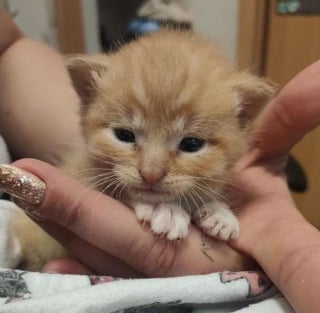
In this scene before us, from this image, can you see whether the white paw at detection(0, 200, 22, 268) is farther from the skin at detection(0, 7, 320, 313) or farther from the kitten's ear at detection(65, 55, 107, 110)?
the kitten's ear at detection(65, 55, 107, 110)

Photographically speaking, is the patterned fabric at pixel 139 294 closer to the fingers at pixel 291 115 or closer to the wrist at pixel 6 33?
the fingers at pixel 291 115

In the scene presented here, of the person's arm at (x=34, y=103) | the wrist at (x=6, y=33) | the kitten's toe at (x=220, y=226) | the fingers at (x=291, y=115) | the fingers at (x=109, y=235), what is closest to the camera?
the fingers at (x=109, y=235)

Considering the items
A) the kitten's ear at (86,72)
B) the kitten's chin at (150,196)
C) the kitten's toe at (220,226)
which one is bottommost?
the kitten's toe at (220,226)

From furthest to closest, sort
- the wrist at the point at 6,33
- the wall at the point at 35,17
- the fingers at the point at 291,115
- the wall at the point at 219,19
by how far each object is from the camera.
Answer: the wall at the point at 219,19
the wall at the point at 35,17
the wrist at the point at 6,33
the fingers at the point at 291,115

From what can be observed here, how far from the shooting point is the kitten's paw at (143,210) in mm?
852

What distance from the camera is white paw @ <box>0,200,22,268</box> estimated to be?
2.90 feet

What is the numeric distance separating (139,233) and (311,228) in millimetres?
268

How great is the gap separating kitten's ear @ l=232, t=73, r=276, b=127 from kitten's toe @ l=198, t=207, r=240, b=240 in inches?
6.9

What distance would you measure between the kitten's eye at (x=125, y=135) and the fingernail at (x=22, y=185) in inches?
6.5

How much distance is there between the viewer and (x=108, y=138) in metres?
0.89

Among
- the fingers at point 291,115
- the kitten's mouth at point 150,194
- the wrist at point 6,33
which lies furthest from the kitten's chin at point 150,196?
the wrist at point 6,33

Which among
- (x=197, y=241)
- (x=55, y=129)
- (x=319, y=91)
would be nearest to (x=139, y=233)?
(x=197, y=241)

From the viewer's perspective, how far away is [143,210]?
861 millimetres

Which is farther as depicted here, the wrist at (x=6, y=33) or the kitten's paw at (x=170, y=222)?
the wrist at (x=6, y=33)
